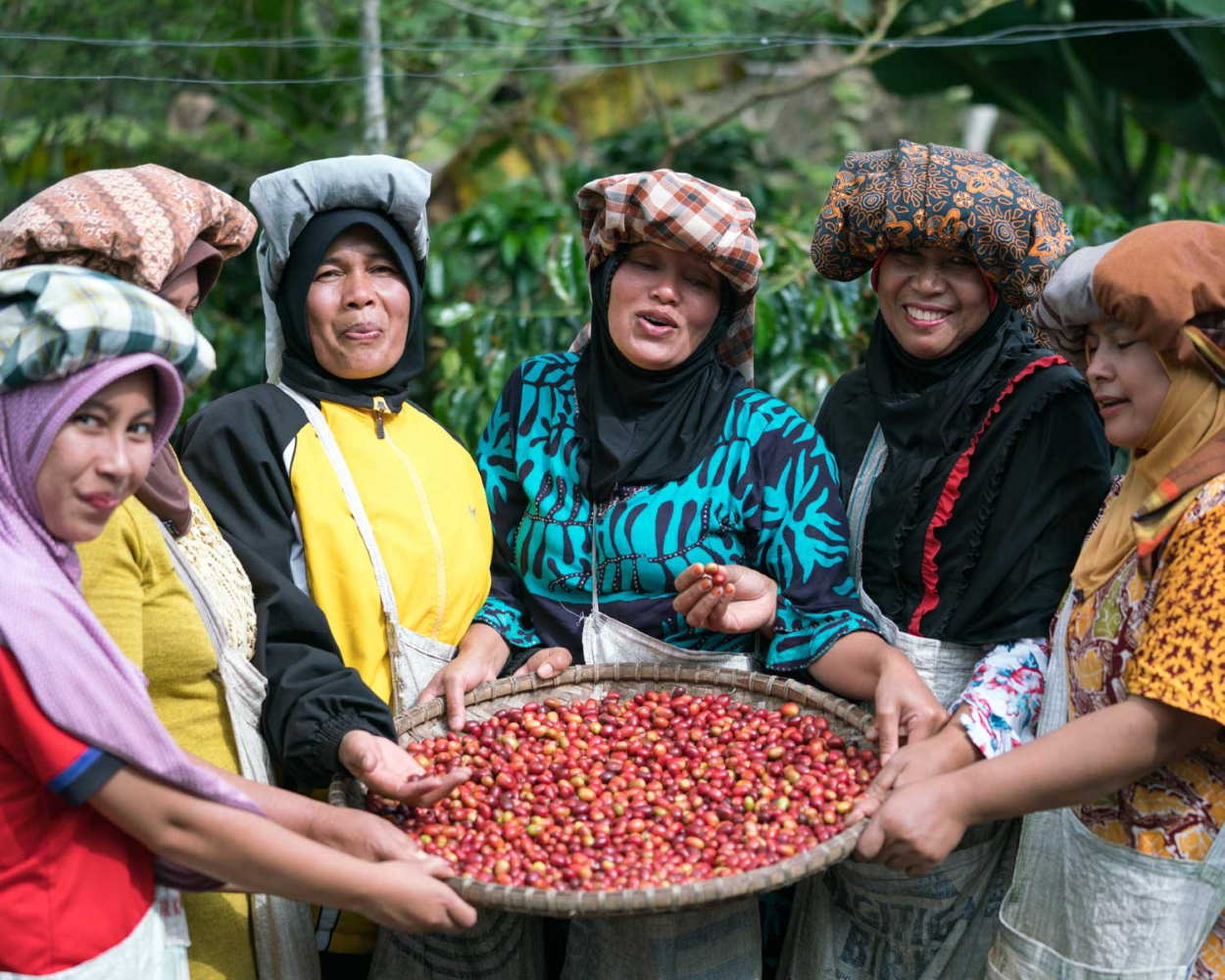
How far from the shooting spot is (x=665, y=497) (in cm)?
287

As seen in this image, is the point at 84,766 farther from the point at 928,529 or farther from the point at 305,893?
the point at 928,529

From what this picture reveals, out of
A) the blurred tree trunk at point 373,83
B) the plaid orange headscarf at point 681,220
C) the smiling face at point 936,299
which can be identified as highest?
the blurred tree trunk at point 373,83

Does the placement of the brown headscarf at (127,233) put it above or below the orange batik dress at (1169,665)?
above

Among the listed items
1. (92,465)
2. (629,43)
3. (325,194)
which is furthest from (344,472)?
(629,43)

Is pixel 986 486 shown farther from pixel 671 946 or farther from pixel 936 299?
pixel 671 946

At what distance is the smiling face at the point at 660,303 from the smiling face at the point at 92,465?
3.90ft

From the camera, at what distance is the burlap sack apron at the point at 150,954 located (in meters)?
2.00

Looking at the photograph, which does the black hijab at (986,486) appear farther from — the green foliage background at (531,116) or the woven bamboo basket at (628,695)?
the green foliage background at (531,116)

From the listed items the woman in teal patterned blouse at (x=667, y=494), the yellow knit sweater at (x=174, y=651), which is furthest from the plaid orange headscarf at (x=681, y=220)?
the yellow knit sweater at (x=174, y=651)

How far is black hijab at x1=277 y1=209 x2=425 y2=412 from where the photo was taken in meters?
2.79

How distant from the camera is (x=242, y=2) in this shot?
729 cm

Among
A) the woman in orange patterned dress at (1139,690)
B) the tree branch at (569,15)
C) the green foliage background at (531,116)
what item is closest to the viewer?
the woman in orange patterned dress at (1139,690)

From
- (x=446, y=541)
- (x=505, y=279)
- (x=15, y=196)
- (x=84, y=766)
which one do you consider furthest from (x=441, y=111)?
(x=84, y=766)

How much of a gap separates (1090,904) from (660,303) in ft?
4.80
